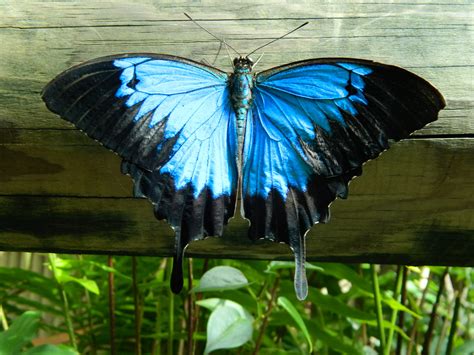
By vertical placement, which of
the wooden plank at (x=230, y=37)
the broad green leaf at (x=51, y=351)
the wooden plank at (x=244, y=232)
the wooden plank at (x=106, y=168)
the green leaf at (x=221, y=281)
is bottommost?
the broad green leaf at (x=51, y=351)

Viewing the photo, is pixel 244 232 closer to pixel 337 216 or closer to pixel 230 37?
pixel 337 216

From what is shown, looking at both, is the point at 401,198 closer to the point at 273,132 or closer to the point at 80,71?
the point at 273,132

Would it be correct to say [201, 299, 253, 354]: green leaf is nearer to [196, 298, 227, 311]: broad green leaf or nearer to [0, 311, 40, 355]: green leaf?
[196, 298, 227, 311]: broad green leaf

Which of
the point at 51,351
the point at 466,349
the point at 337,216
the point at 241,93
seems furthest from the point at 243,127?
the point at 466,349

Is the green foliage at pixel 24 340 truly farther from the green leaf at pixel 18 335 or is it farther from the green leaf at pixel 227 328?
the green leaf at pixel 227 328

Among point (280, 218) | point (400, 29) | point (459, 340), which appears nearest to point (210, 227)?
point (280, 218)

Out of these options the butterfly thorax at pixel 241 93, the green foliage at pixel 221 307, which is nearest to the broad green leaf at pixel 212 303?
the green foliage at pixel 221 307

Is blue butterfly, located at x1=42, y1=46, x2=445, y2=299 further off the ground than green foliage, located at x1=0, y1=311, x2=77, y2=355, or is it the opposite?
blue butterfly, located at x1=42, y1=46, x2=445, y2=299

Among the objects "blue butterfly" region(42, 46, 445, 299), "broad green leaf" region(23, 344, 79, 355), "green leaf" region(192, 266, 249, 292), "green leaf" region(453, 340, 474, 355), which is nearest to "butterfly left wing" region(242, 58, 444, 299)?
"blue butterfly" region(42, 46, 445, 299)
